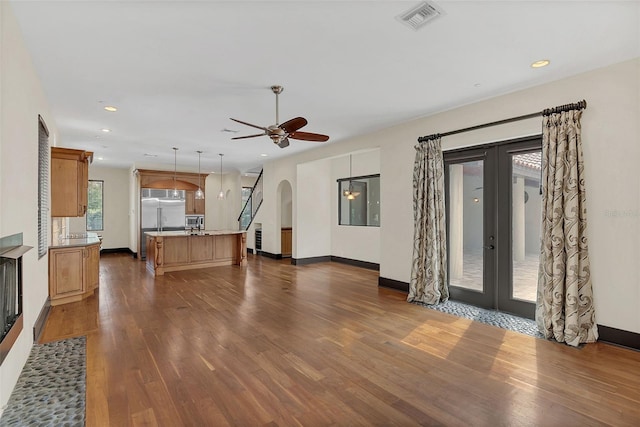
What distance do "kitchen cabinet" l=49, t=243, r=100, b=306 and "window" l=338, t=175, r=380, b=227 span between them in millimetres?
5685

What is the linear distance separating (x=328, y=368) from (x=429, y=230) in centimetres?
284

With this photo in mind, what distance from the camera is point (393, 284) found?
5.79 meters

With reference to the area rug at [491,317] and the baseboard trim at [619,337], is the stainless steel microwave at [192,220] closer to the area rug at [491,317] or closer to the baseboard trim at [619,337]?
the area rug at [491,317]

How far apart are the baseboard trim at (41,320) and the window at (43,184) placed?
70 centimetres

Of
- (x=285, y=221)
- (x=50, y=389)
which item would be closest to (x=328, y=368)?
(x=50, y=389)

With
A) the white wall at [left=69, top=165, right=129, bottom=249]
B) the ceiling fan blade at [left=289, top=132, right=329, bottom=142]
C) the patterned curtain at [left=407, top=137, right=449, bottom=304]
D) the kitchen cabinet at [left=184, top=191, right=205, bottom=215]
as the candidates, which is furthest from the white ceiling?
the white wall at [left=69, top=165, right=129, bottom=249]

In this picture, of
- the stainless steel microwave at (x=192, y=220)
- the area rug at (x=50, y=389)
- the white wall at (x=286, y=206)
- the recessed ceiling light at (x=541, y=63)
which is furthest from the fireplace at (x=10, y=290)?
the stainless steel microwave at (x=192, y=220)

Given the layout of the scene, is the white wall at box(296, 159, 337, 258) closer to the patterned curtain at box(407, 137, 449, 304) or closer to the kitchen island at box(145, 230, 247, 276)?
the kitchen island at box(145, 230, 247, 276)

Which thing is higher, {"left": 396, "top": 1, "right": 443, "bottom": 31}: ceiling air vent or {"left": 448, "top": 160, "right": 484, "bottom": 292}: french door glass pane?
{"left": 396, "top": 1, "right": 443, "bottom": 31}: ceiling air vent

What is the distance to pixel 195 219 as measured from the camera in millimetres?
10875

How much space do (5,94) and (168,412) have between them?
2.59 metres

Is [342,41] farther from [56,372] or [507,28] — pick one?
[56,372]

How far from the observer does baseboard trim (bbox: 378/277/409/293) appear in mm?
5566

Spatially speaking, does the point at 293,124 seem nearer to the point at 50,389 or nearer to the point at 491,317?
the point at 50,389
